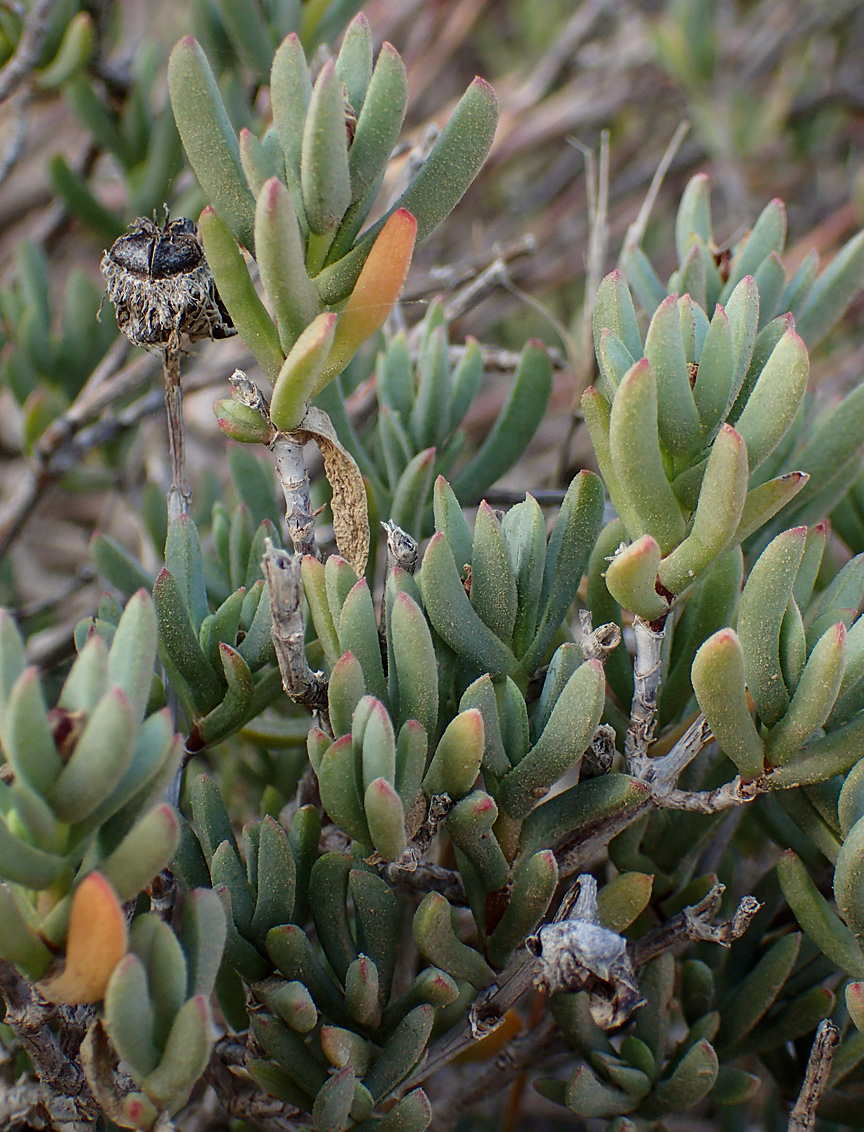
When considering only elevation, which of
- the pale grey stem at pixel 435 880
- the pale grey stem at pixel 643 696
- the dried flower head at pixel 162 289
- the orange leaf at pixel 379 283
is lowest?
the pale grey stem at pixel 435 880

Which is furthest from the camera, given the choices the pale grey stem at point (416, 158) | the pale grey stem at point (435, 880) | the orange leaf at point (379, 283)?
the pale grey stem at point (416, 158)

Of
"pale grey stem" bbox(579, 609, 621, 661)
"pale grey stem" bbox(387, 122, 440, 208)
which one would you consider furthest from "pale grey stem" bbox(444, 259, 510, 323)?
"pale grey stem" bbox(579, 609, 621, 661)

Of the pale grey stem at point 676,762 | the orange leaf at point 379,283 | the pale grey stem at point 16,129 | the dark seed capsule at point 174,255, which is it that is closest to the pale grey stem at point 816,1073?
the pale grey stem at point 676,762

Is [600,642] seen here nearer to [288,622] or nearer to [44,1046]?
[288,622]

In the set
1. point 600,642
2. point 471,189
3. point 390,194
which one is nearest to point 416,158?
point 390,194

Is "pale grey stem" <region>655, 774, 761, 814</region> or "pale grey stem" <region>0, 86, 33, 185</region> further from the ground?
"pale grey stem" <region>0, 86, 33, 185</region>

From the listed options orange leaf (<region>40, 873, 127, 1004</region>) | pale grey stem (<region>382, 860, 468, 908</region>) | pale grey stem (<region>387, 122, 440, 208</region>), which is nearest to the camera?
orange leaf (<region>40, 873, 127, 1004</region>)

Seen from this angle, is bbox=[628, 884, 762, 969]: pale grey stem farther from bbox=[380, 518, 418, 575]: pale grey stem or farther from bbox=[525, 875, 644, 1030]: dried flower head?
bbox=[380, 518, 418, 575]: pale grey stem

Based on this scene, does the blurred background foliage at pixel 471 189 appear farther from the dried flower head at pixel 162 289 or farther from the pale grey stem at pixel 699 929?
the pale grey stem at pixel 699 929
